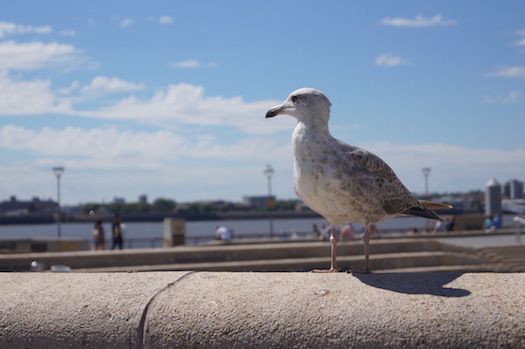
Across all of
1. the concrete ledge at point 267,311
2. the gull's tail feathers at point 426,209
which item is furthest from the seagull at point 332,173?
the concrete ledge at point 267,311

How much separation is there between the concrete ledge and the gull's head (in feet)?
4.05

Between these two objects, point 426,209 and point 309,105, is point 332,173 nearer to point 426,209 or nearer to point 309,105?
point 309,105

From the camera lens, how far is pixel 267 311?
8.89 ft

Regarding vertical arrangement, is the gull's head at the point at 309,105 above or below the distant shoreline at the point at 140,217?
above

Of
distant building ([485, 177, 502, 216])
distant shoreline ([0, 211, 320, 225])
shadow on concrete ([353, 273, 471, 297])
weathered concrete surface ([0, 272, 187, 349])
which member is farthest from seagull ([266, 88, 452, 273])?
distant building ([485, 177, 502, 216])

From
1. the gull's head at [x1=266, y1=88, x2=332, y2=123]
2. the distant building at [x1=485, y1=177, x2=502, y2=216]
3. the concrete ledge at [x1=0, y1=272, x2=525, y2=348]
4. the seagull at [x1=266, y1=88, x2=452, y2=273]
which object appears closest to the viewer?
the concrete ledge at [x1=0, y1=272, x2=525, y2=348]

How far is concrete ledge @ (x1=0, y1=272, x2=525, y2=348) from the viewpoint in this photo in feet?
8.29

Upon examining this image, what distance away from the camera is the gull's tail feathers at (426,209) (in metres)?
4.52

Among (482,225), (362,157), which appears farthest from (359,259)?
(482,225)

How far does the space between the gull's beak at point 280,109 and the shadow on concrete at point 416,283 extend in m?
1.34

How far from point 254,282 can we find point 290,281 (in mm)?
150

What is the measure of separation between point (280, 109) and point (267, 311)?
5.91 ft

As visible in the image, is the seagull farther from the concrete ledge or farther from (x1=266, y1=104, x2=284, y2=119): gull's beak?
the concrete ledge

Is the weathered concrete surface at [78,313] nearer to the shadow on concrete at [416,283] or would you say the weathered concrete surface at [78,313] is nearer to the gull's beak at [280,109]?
the shadow on concrete at [416,283]
